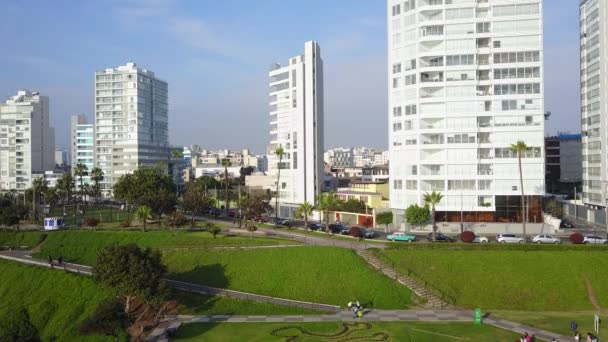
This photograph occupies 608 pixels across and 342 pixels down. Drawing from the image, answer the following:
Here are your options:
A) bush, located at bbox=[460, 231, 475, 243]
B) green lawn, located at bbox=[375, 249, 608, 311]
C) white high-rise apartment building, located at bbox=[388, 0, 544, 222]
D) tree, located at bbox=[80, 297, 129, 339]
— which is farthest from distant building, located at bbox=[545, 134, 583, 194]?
tree, located at bbox=[80, 297, 129, 339]

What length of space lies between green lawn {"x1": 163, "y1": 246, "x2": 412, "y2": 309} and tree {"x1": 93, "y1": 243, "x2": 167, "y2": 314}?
Answer: 11776 millimetres

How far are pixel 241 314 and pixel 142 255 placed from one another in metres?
10.6

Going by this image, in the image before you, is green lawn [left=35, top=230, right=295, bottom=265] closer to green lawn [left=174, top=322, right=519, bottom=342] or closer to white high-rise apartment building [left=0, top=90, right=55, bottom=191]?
green lawn [left=174, top=322, right=519, bottom=342]

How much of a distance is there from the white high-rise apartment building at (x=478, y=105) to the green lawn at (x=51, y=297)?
56587mm

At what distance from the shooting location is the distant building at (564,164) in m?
136

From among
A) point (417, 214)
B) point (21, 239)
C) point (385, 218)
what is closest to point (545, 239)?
point (417, 214)

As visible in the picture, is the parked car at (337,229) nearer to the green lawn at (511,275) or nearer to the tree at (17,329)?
the green lawn at (511,275)

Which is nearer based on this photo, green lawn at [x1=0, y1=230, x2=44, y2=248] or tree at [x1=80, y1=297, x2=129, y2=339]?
tree at [x1=80, y1=297, x2=129, y2=339]

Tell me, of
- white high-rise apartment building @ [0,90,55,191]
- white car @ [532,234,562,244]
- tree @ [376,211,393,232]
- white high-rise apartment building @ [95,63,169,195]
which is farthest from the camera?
white high-rise apartment building @ [0,90,55,191]

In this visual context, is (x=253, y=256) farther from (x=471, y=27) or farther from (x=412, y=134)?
(x=471, y=27)

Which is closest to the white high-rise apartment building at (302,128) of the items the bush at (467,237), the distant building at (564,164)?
the bush at (467,237)

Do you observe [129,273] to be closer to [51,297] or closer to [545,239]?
[51,297]

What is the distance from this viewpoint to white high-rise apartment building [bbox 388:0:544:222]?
88000 millimetres

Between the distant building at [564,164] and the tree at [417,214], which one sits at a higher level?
the distant building at [564,164]
